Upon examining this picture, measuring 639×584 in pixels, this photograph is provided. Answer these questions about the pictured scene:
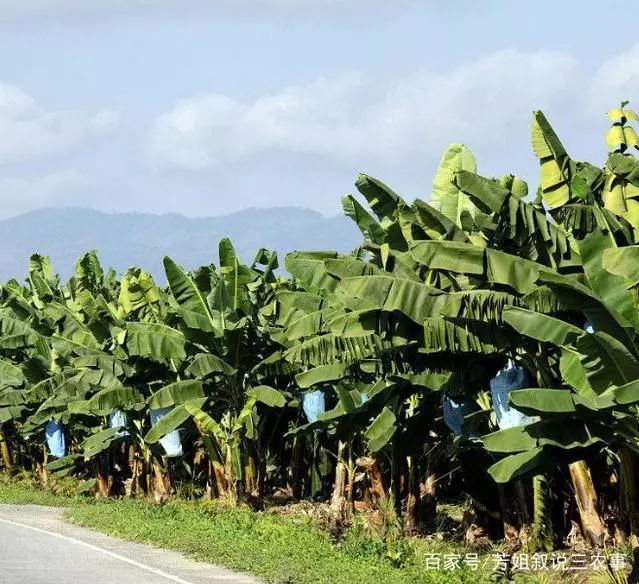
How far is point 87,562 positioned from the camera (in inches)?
647

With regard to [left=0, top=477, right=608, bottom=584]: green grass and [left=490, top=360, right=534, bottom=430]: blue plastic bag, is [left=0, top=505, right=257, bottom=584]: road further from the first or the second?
[left=490, top=360, right=534, bottom=430]: blue plastic bag

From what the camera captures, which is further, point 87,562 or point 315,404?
point 315,404

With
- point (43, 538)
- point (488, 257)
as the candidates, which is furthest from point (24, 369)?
point (488, 257)

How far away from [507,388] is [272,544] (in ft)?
16.5

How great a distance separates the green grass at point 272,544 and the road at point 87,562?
39cm

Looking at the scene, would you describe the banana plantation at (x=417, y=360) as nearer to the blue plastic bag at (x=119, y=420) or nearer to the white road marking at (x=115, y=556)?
the blue plastic bag at (x=119, y=420)

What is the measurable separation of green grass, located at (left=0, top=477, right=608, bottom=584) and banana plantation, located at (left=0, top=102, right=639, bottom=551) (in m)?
1.11

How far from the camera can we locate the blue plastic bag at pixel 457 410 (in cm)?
1612

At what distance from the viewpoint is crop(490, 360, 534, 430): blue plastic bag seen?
14265 mm

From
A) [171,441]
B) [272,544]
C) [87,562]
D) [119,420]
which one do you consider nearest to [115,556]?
[87,562]

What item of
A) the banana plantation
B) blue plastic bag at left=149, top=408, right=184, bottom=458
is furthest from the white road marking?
blue plastic bag at left=149, top=408, right=184, bottom=458

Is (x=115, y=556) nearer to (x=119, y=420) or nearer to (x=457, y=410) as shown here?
(x=457, y=410)

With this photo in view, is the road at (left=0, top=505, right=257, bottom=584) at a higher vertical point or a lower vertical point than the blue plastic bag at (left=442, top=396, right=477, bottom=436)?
lower

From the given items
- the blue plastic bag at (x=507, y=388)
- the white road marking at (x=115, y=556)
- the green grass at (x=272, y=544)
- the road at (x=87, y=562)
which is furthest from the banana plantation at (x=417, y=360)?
the road at (x=87, y=562)
